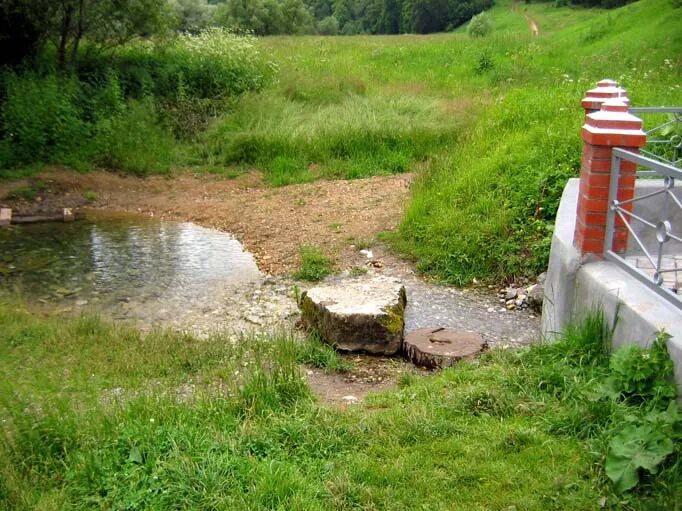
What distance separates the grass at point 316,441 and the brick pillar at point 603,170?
2.59 feet

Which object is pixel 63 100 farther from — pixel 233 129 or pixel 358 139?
pixel 358 139

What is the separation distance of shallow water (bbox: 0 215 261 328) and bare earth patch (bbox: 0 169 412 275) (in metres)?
0.48

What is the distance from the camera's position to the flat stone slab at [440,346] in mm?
6625

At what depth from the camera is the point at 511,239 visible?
940 cm

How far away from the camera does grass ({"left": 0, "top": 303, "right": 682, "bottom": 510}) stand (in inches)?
158

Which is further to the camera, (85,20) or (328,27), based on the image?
(328,27)

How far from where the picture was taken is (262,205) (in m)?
13.0

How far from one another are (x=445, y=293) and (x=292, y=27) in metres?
48.9

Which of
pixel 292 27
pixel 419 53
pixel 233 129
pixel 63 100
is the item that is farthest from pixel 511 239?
pixel 292 27

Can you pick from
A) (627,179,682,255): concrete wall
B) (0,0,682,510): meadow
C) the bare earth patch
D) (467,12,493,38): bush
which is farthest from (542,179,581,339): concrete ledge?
(467,12,493,38): bush

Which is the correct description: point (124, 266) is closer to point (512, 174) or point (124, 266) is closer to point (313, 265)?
point (313, 265)

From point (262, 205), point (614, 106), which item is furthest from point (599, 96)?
point (262, 205)

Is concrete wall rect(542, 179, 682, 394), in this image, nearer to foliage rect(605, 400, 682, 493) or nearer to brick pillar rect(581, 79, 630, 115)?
foliage rect(605, 400, 682, 493)

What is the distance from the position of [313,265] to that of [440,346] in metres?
3.34
